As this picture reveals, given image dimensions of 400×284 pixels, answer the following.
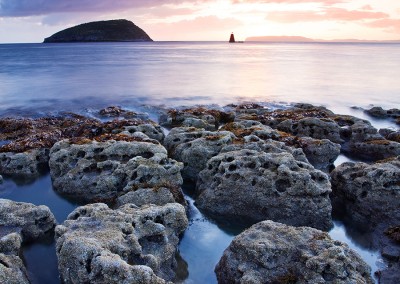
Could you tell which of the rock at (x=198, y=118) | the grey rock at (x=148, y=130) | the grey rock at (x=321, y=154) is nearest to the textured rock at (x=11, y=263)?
the grey rock at (x=148, y=130)

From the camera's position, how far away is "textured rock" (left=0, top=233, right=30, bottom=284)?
8.13m

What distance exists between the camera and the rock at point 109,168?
→ 43.9ft

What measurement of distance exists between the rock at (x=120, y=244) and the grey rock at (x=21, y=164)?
725 centimetres

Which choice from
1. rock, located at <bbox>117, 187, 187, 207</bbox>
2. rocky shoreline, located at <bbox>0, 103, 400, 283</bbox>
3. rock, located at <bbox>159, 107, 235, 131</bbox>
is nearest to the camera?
rocky shoreline, located at <bbox>0, 103, 400, 283</bbox>

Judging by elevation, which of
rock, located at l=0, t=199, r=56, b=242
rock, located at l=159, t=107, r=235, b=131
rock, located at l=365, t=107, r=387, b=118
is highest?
rock, located at l=0, t=199, r=56, b=242

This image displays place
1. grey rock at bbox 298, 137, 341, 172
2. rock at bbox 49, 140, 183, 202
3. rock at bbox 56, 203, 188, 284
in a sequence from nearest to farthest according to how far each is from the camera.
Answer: rock at bbox 56, 203, 188, 284 < rock at bbox 49, 140, 183, 202 < grey rock at bbox 298, 137, 341, 172

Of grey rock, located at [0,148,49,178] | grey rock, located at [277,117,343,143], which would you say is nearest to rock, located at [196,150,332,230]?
grey rock, located at [0,148,49,178]

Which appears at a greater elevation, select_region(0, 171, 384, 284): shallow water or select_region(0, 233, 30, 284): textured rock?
select_region(0, 233, 30, 284): textured rock

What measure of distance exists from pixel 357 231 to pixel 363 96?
117ft

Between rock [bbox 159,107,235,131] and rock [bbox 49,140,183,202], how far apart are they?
7.21m

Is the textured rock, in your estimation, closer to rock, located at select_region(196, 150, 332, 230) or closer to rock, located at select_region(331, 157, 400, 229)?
rock, located at select_region(196, 150, 332, 230)

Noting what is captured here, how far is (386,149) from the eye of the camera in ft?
59.6

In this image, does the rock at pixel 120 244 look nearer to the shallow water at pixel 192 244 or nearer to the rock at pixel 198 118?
the shallow water at pixel 192 244

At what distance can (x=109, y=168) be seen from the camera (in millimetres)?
14414
